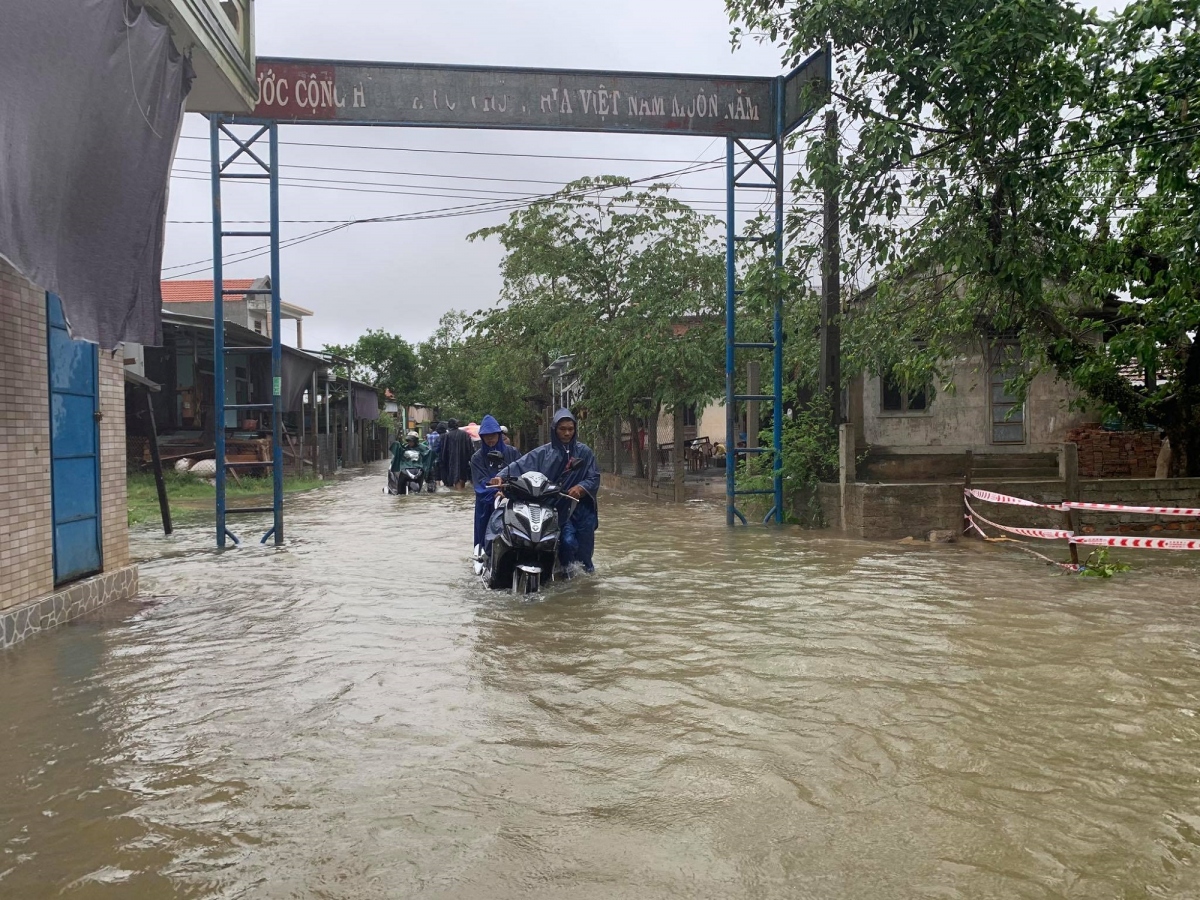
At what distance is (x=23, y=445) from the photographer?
20.1 ft

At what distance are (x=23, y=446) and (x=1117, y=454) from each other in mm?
16818

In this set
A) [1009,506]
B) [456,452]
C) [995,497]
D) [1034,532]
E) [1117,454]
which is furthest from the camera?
[456,452]

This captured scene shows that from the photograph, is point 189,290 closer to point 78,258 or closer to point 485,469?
point 485,469

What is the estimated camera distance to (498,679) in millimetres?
5227

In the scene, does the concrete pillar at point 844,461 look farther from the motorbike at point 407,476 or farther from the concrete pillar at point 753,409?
the motorbike at point 407,476

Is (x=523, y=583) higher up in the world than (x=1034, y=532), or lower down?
lower down

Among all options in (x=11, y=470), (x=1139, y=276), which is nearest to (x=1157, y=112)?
(x=1139, y=276)

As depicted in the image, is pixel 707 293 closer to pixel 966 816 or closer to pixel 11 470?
pixel 11 470

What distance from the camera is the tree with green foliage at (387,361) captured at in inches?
2226

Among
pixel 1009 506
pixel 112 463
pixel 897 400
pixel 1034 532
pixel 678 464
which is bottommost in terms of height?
pixel 1034 532

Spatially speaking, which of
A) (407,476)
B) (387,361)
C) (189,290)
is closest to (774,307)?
(407,476)

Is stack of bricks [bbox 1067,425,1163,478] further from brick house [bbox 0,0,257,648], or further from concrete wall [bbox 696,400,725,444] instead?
concrete wall [bbox 696,400,725,444]

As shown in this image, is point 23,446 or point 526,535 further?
point 526,535

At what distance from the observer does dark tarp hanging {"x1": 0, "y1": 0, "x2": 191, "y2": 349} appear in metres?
4.50
